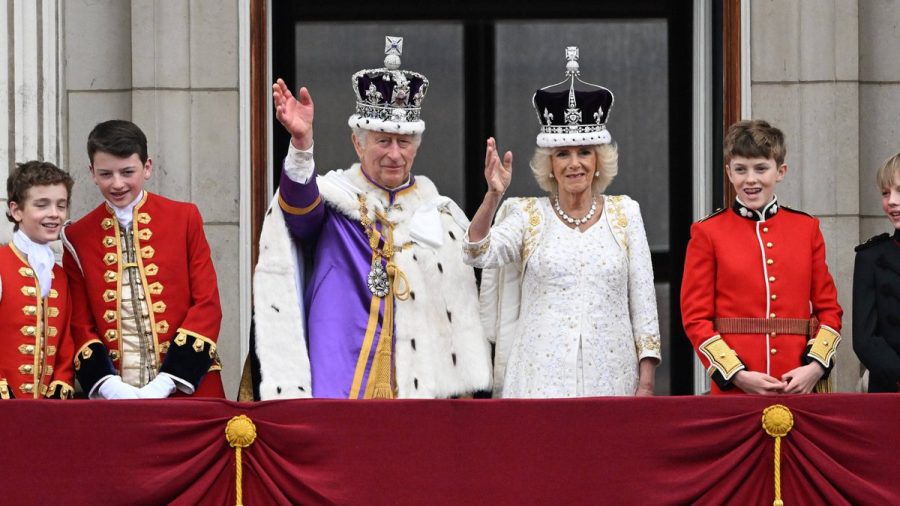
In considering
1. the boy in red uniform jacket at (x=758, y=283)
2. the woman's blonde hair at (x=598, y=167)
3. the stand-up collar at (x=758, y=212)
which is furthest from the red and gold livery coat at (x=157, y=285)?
the stand-up collar at (x=758, y=212)

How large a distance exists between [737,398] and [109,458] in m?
2.04

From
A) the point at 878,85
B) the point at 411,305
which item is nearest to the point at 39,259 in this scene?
the point at 411,305

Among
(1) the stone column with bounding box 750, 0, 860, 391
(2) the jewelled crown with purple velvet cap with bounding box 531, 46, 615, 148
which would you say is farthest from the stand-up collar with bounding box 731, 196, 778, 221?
(1) the stone column with bounding box 750, 0, 860, 391

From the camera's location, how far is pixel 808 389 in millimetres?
5863

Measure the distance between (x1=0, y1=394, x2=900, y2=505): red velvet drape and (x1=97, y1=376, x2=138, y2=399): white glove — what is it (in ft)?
1.37

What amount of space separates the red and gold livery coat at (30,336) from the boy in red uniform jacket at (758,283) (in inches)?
87.8

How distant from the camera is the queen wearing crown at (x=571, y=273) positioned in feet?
20.2

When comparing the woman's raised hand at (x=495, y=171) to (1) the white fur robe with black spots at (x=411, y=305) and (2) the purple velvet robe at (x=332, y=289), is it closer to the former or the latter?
(1) the white fur robe with black spots at (x=411, y=305)

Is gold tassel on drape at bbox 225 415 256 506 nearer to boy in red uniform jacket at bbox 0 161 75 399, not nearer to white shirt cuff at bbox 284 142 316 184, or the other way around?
boy in red uniform jacket at bbox 0 161 75 399

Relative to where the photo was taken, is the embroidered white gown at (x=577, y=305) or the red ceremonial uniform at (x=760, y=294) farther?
the embroidered white gown at (x=577, y=305)

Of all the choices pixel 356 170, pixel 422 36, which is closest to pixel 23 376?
pixel 356 170

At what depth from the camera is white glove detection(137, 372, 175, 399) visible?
18.8 ft

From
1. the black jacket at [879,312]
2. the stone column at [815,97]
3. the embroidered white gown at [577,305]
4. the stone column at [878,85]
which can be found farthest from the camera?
the stone column at [878,85]

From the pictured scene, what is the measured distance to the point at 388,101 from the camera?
6348mm
